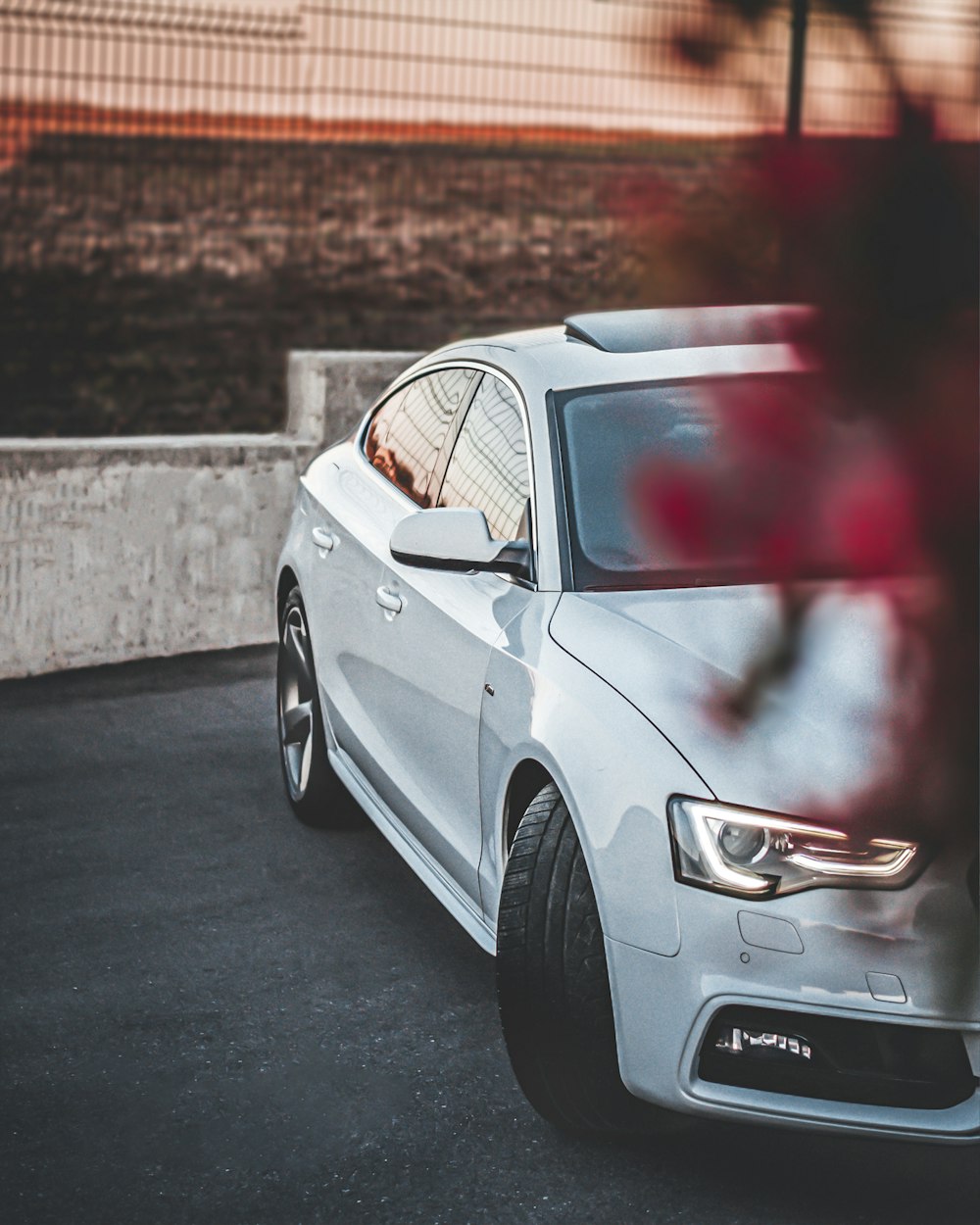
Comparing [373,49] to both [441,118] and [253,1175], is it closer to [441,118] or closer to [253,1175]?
[441,118]

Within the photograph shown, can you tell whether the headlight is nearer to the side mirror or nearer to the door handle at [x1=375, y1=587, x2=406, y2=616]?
the side mirror

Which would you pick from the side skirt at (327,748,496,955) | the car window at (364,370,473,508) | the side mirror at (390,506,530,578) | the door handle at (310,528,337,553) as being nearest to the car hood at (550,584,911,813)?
the side mirror at (390,506,530,578)

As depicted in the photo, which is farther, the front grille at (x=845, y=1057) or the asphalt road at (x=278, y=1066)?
the asphalt road at (x=278, y=1066)

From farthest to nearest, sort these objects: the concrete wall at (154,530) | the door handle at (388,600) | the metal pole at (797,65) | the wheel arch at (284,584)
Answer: the concrete wall at (154,530) < the wheel arch at (284,584) < the door handle at (388,600) < the metal pole at (797,65)

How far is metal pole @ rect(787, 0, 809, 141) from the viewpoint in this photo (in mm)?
763

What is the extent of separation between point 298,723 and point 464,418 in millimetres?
1447

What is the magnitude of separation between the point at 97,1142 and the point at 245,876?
162cm

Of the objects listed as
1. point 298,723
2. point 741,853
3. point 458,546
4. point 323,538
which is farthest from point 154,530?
point 741,853

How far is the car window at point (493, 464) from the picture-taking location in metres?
3.76

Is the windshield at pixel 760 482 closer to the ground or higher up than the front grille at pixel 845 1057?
higher up

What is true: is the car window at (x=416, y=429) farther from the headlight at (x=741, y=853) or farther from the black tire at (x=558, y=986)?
the headlight at (x=741, y=853)

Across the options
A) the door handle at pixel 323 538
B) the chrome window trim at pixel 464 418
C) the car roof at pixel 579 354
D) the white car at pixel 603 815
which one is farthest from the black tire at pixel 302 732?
the car roof at pixel 579 354

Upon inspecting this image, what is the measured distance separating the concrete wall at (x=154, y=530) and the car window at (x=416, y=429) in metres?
2.48

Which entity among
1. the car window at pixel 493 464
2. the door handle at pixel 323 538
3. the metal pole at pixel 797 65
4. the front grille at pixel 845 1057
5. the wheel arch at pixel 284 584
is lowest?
the front grille at pixel 845 1057
